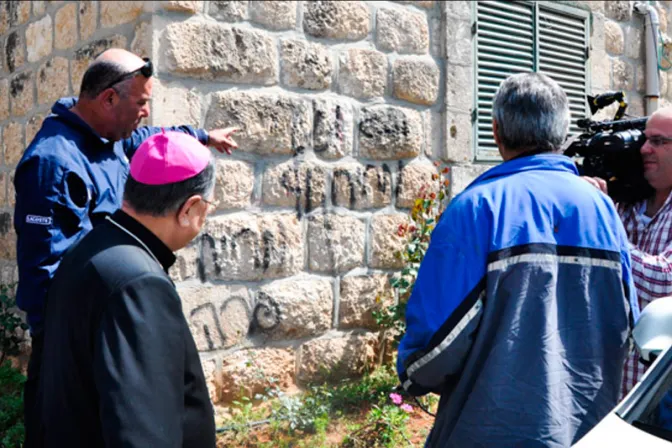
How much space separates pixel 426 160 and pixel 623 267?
9.35 ft

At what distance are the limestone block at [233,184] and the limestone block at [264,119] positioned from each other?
0.12 metres

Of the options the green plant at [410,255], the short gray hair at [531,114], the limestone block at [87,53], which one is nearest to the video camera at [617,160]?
the short gray hair at [531,114]

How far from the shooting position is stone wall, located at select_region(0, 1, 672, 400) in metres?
4.01

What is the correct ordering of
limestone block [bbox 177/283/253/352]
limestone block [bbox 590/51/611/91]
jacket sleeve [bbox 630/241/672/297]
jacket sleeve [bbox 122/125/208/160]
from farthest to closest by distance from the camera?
limestone block [bbox 590/51/611/91]
limestone block [bbox 177/283/253/352]
jacket sleeve [bbox 122/125/208/160]
jacket sleeve [bbox 630/241/672/297]

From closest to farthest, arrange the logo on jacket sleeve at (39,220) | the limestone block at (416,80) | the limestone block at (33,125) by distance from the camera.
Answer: the logo on jacket sleeve at (39,220) → the limestone block at (416,80) → the limestone block at (33,125)

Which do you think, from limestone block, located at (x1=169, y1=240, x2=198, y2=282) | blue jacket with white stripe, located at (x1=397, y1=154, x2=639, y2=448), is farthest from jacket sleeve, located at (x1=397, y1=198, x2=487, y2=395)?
limestone block, located at (x1=169, y1=240, x2=198, y2=282)

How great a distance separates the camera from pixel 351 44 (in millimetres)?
4613

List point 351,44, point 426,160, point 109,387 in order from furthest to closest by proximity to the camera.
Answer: point 426,160
point 351,44
point 109,387

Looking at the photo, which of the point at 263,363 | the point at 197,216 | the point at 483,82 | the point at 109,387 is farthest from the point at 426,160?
the point at 109,387

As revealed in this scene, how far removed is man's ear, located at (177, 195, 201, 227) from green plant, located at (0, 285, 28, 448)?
8.52 feet

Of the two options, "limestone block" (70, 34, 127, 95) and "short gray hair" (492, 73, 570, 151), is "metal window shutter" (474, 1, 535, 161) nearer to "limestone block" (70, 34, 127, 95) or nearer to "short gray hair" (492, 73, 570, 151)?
"limestone block" (70, 34, 127, 95)

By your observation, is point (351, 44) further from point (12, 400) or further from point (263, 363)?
point (12, 400)

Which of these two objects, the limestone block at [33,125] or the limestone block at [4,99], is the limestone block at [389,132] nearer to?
the limestone block at [33,125]

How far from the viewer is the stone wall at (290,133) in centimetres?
401
